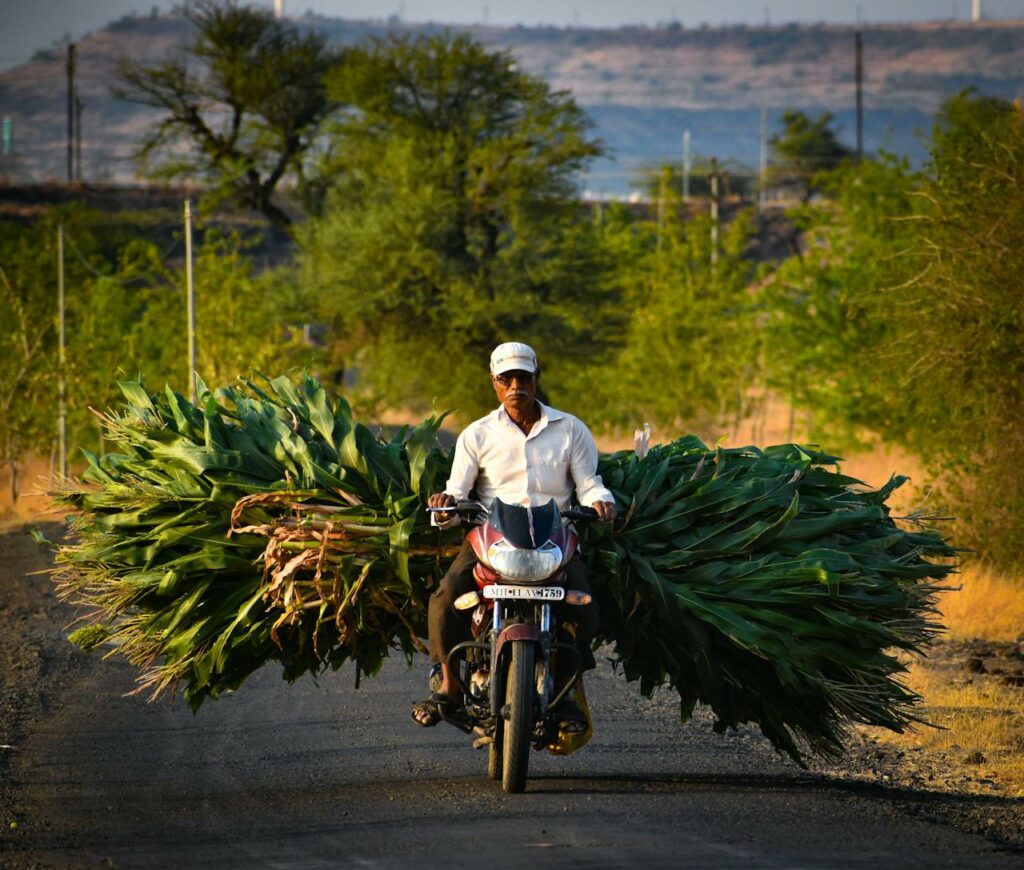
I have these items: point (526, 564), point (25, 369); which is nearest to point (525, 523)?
point (526, 564)

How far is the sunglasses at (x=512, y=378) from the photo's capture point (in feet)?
26.6

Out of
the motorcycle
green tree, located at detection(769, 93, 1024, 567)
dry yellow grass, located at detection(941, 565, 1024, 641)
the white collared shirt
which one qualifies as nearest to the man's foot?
the motorcycle

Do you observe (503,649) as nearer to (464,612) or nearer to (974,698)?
(464,612)

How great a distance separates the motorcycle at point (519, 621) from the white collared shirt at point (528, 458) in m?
0.22

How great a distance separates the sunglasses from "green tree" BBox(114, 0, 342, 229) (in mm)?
49389

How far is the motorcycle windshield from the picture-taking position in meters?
7.55

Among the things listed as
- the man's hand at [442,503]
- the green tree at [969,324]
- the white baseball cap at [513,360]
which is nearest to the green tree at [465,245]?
the green tree at [969,324]

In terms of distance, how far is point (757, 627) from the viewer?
25.7 feet

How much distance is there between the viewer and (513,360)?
8094mm

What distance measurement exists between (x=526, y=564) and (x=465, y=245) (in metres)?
39.2

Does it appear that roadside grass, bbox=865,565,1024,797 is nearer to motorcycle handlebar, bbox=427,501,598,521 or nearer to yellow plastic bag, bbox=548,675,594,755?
yellow plastic bag, bbox=548,675,594,755

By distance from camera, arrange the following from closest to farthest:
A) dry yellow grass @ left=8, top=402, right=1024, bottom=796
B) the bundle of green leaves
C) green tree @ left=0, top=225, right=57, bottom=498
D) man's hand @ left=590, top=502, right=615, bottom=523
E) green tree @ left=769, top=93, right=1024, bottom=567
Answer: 1. man's hand @ left=590, top=502, right=615, bottom=523
2. the bundle of green leaves
3. dry yellow grass @ left=8, top=402, right=1024, bottom=796
4. green tree @ left=769, top=93, right=1024, bottom=567
5. green tree @ left=0, top=225, right=57, bottom=498

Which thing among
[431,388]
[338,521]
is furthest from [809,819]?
[431,388]

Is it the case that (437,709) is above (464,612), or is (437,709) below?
below
